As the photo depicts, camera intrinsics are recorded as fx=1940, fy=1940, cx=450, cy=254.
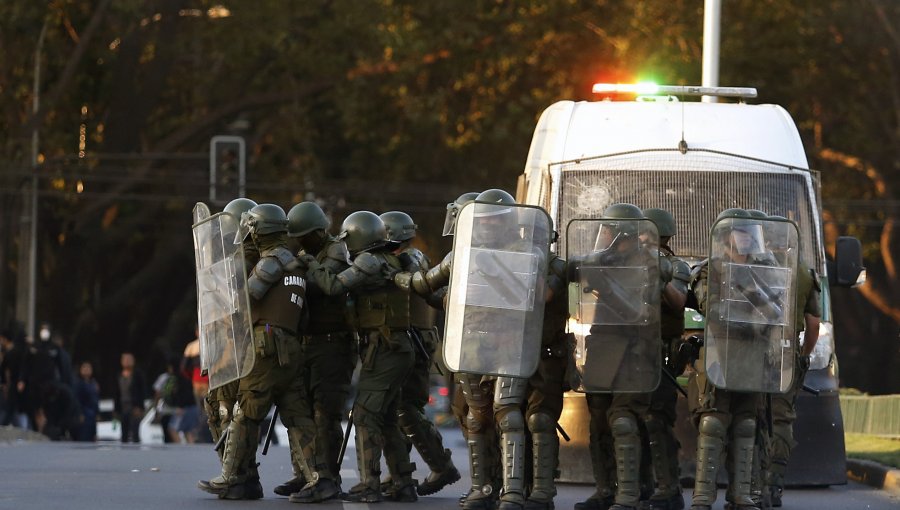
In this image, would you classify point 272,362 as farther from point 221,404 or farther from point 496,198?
point 496,198

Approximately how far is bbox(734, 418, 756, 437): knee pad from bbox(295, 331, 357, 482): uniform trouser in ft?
8.05

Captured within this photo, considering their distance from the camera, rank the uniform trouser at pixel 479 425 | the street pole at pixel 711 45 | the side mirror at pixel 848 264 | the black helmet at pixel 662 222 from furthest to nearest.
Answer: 1. the street pole at pixel 711 45
2. the side mirror at pixel 848 264
3. the black helmet at pixel 662 222
4. the uniform trouser at pixel 479 425

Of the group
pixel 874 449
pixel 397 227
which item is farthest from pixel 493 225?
pixel 874 449

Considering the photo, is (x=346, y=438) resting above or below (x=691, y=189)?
below

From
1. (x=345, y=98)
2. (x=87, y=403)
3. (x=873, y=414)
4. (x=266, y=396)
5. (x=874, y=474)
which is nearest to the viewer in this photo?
(x=266, y=396)

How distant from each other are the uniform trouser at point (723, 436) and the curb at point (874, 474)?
346 centimetres

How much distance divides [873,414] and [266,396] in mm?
9420

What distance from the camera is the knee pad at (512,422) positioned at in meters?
10.8

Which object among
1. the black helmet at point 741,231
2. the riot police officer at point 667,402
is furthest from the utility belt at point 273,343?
the black helmet at point 741,231

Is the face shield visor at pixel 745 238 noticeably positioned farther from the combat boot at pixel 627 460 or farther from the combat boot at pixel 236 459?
the combat boot at pixel 236 459

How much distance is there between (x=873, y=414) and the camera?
758 inches

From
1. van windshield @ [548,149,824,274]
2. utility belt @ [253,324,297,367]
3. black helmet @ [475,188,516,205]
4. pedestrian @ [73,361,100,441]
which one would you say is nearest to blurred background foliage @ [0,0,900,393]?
pedestrian @ [73,361,100,441]

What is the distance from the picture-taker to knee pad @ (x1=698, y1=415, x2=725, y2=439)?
10.8 m

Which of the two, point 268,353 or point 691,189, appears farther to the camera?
point 691,189
